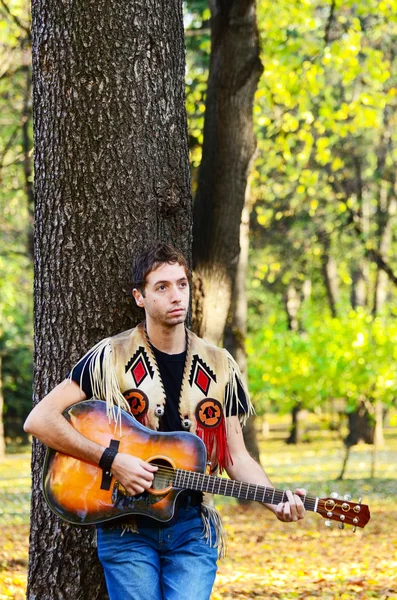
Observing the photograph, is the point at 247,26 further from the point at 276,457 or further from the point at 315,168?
the point at 276,457

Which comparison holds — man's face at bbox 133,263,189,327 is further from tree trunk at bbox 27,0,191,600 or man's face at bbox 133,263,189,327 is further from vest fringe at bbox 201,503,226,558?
vest fringe at bbox 201,503,226,558

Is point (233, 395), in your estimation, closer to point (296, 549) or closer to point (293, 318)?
point (296, 549)

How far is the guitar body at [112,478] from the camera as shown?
12.7 feet

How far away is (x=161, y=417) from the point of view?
3.97 metres

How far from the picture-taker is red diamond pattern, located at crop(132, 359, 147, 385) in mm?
4008

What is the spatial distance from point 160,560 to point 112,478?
40 cm

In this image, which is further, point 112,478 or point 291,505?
point 112,478

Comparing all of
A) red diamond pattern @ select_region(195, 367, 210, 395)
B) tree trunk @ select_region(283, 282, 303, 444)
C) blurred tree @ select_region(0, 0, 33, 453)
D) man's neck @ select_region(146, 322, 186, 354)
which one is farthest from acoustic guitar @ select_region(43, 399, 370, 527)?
tree trunk @ select_region(283, 282, 303, 444)

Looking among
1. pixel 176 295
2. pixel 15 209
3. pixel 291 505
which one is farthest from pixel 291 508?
pixel 15 209

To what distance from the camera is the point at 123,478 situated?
3855 millimetres

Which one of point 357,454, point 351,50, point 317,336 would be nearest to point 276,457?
point 357,454

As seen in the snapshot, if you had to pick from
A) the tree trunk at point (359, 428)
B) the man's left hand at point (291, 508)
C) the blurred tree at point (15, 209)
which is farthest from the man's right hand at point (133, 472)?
the tree trunk at point (359, 428)

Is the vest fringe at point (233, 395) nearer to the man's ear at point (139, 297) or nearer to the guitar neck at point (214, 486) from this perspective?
the guitar neck at point (214, 486)

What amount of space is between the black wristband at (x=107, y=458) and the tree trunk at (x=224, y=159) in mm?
4232
